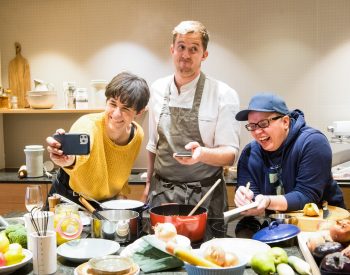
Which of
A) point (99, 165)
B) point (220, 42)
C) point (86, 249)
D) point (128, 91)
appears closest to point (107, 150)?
point (99, 165)

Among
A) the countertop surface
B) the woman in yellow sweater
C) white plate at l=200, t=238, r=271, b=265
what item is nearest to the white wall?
the countertop surface

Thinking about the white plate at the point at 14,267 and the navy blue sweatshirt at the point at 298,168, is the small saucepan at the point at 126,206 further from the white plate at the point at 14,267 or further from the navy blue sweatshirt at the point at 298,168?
the navy blue sweatshirt at the point at 298,168

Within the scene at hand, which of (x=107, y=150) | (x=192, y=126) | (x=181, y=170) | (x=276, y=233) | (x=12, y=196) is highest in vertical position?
(x=192, y=126)

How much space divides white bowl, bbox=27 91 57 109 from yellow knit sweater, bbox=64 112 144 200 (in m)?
1.56

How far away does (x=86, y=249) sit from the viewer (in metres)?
1.41

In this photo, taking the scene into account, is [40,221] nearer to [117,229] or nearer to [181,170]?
[117,229]

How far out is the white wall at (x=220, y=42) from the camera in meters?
3.42

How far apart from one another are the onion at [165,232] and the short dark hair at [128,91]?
73 centimetres

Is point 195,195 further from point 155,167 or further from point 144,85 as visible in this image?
point 144,85

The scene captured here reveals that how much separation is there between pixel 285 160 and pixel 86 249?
990mm

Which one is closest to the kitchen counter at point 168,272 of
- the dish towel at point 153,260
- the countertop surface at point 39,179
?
the dish towel at point 153,260

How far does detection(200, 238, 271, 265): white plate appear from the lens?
4.53ft

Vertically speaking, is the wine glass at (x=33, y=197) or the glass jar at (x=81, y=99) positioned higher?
the glass jar at (x=81, y=99)

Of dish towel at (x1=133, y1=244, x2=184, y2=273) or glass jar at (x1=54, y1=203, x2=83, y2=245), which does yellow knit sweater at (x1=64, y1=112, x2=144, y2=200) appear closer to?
glass jar at (x1=54, y1=203, x2=83, y2=245)
